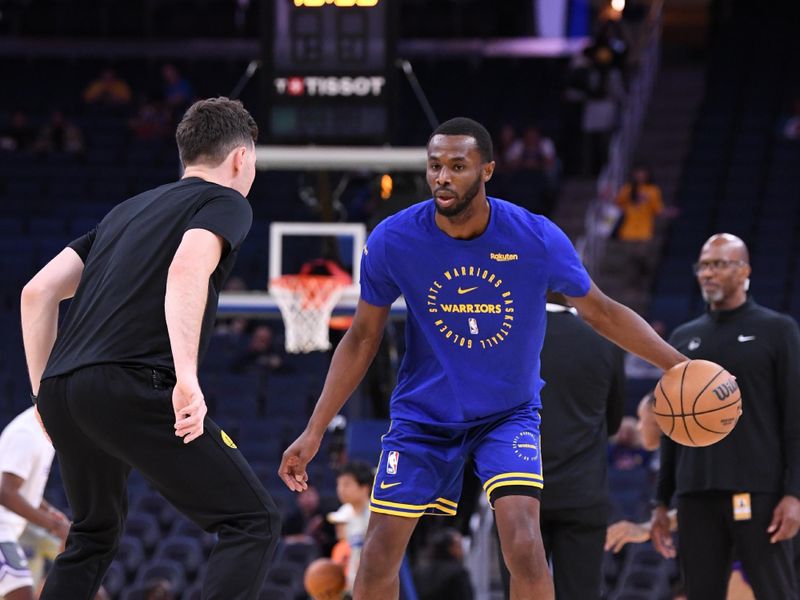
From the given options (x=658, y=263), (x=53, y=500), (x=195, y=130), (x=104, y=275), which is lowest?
(x=53, y=500)

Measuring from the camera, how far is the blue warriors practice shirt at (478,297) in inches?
205

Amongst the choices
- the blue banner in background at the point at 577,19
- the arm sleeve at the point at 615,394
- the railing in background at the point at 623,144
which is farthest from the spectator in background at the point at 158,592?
the blue banner in background at the point at 577,19

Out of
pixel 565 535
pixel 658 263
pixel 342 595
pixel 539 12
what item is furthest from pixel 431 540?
pixel 539 12

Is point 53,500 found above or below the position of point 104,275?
below

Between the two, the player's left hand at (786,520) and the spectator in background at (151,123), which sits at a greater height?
the player's left hand at (786,520)

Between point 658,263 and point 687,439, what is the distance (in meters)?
12.3

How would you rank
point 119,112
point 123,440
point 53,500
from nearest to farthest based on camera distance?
point 123,440
point 53,500
point 119,112

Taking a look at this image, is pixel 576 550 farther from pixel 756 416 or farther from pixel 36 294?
pixel 36 294

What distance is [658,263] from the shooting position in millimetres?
17672

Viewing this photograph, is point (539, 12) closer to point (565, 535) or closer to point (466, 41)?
point (466, 41)

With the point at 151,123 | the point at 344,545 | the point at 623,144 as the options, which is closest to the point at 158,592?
the point at 344,545

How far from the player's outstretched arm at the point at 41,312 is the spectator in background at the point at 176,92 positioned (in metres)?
16.8

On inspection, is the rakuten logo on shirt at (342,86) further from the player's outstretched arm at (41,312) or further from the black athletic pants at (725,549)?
the player's outstretched arm at (41,312)

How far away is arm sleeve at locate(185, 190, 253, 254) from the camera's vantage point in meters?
4.60
